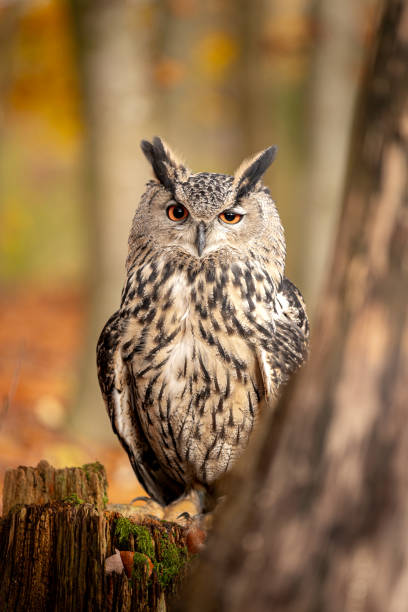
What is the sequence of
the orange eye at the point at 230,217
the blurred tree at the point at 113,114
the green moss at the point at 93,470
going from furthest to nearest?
the blurred tree at the point at 113,114 → the orange eye at the point at 230,217 → the green moss at the point at 93,470

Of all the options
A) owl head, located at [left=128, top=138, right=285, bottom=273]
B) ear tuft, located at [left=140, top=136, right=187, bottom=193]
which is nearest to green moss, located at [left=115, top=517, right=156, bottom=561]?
owl head, located at [left=128, top=138, right=285, bottom=273]

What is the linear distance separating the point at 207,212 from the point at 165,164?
1.21 feet

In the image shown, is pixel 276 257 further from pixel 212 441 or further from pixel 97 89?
pixel 97 89

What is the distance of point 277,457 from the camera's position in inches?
60.3

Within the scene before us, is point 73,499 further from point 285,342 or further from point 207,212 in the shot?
point 207,212

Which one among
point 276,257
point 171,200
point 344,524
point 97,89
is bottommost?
point 344,524

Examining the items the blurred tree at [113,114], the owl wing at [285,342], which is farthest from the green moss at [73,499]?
the blurred tree at [113,114]

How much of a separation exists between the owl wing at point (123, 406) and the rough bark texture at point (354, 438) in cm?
145

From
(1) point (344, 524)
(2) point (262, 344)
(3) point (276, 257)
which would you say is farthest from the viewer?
(3) point (276, 257)

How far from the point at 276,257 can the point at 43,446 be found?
3.41 meters

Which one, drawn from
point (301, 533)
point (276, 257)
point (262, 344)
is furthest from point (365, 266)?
point (276, 257)

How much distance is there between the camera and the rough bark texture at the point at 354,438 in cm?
142

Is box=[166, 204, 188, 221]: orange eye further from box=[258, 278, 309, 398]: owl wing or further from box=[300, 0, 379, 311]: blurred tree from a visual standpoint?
box=[300, 0, 379, 311]: blurred tree

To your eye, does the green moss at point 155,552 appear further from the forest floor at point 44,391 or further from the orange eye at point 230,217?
the orange eye at point 230,217
